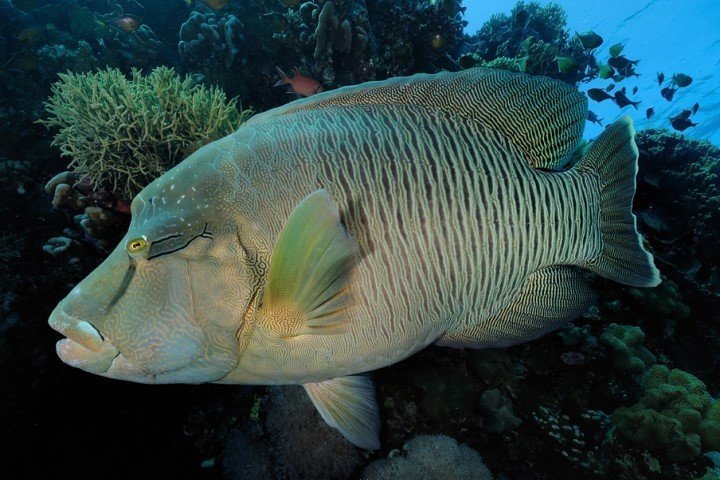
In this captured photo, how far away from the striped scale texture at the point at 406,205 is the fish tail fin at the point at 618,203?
0.22 metres

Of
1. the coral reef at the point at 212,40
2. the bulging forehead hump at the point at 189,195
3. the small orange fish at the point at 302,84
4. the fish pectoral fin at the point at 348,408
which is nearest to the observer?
the bulging forehead hump at the point at 189,195

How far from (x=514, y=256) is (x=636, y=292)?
5.36 metres

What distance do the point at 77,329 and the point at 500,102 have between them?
7.54ft

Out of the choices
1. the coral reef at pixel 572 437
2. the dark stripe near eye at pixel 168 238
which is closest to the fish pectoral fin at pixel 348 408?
the dark stripe near eye at pixel 168 238

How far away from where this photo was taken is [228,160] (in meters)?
1.61

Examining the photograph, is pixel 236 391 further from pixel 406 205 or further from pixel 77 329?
pixel 406 205

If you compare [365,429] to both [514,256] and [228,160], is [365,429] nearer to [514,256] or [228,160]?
[514,256]

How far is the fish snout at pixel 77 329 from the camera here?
133 cm

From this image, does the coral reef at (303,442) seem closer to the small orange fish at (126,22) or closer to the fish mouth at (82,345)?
the fish mouth at (82,345)

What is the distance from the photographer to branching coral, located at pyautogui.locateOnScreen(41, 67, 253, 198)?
152 inches

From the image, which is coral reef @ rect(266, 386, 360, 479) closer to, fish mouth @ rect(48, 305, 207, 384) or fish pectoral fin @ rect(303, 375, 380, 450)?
fish pectoral fin @ rect(303, 375, 380, 450)

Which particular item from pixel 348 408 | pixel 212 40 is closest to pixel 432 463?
pixel 348 408

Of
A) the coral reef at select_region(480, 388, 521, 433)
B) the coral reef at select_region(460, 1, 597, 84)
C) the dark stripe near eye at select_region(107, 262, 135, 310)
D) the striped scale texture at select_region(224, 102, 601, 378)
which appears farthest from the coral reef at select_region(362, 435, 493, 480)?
the coral reef at select_region(460, 1, 597, 84)

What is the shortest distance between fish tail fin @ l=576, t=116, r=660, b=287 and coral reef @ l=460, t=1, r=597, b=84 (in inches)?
405
